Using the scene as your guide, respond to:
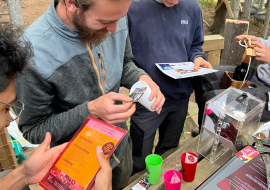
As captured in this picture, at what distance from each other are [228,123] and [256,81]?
0.92 meters

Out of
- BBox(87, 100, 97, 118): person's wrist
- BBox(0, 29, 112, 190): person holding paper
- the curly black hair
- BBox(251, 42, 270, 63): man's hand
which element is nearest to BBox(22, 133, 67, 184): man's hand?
BBox(0, 29, 112, 190): person holding paper

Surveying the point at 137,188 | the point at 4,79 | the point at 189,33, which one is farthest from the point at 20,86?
the point at 189,33

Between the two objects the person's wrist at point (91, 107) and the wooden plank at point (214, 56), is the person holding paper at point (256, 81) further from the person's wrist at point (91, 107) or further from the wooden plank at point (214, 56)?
the person's wrist at point (91, 107)

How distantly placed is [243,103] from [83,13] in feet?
3.96

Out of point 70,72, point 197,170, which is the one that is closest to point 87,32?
point 70,72

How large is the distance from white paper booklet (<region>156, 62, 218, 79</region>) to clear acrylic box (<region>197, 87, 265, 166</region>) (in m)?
0.35

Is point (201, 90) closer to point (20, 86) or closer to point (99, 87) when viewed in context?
point (99, 87)

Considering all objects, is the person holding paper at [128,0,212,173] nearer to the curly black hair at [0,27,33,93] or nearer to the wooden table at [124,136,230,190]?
the wooden table at [124,136,230,190]

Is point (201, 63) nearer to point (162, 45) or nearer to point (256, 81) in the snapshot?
point (162, 45)

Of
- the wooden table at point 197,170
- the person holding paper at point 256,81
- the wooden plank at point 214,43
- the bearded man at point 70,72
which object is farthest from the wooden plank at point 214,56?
the bearded man at point 70,72

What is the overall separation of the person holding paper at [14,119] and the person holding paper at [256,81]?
1.30m

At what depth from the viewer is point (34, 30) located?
1.22 meters

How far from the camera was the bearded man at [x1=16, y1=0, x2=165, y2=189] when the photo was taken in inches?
46.1

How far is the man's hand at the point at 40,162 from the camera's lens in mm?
1187
